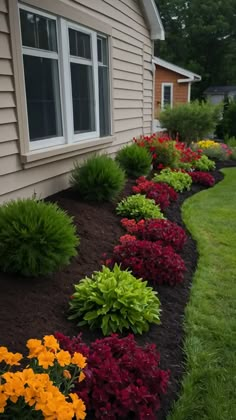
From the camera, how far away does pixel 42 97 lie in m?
4.46

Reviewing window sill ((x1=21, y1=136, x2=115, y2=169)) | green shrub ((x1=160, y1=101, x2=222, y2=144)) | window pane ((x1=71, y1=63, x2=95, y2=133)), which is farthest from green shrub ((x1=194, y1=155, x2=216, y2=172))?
window pane ((x1=71, y1=63, x2=95, y2=133))

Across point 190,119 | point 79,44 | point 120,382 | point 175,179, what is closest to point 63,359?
point 120,382

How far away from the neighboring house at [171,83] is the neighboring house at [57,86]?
38.6 feet

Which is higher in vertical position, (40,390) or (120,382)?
(40,390)

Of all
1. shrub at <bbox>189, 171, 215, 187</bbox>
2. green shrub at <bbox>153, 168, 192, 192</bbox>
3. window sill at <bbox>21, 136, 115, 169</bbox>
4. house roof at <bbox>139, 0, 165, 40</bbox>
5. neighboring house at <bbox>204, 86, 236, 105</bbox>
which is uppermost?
house roof at <bbox>139, 0, 165, 40</bbox>

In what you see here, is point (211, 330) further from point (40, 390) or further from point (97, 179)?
point (97, 179)

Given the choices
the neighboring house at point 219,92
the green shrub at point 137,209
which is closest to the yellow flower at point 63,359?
the green shrub at point 137,209

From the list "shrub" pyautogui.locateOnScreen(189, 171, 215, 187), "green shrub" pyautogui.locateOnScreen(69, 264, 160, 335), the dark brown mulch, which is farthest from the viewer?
"shrub" pyautogui.locateOnScreen(189, 171, 215, 187)

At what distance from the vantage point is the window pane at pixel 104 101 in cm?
620

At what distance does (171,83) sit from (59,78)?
1589 cm

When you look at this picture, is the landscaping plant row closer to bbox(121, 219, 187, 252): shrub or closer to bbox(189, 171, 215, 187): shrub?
bbox(121, 219, 187, 252): shrub

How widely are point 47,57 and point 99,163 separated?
1.42 meters

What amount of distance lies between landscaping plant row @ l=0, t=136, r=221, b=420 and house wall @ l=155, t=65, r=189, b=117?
47.2ft

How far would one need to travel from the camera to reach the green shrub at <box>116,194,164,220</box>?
4.94 meters
